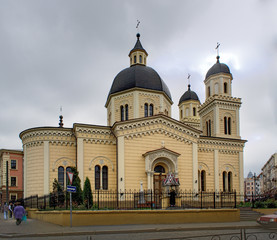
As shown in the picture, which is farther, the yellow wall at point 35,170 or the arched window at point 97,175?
the arched window at point 97,175

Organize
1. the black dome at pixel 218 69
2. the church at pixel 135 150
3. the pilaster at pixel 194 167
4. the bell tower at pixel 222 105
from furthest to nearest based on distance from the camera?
1. the black dome at pixel 218 69
2. the bell tower at pixel 222 105
3. the pilaster at pixel 194 167
4. the church at pixel 135 150

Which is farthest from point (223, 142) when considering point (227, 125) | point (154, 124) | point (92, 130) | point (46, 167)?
point (46, 167)

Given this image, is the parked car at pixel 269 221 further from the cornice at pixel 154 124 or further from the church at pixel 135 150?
the cornice at pixel 154 124

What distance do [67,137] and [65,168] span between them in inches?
111

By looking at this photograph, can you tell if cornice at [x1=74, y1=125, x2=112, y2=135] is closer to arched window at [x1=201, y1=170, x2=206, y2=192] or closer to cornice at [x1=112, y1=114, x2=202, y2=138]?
cornice at [x1=112, y1=114, x2=202, y2=138]

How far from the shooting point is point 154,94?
3391cm

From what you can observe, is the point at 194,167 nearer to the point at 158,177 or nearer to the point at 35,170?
the point at 158,177

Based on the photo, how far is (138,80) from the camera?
3366 cm

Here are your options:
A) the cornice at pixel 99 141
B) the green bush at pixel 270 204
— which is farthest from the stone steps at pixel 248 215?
the cornice at pixel 99 141

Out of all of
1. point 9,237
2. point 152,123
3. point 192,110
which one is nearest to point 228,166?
point 152,123

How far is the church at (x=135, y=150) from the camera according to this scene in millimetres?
28109

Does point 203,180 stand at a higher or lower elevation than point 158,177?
lower

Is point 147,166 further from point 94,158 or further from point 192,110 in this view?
point 192,110

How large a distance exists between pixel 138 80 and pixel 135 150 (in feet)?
28.5
